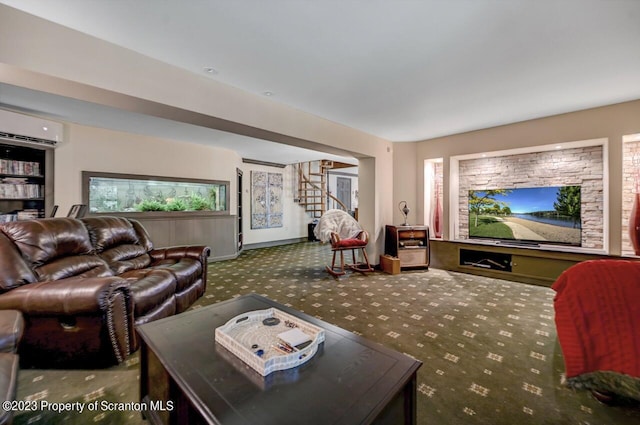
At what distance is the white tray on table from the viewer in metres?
1.19

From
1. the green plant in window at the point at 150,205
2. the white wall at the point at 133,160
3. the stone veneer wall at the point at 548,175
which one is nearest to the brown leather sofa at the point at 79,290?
the white wall at the point at 133,160

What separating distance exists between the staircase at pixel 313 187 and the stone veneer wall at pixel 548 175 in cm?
410

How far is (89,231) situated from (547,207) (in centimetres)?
623

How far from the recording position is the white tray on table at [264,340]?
1.19 metres

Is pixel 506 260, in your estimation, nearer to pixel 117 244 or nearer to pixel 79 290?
pixel 79 290

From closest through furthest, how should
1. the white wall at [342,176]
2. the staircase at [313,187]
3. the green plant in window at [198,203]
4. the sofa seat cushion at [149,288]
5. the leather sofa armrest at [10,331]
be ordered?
the leather sofa armrest at [10,331], the sofa seat cushion at [149,288], the green plant in window at [198,203], the staircase at [313,187], the white wall at [342,176]

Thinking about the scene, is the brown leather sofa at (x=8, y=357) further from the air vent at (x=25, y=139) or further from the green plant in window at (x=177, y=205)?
the green plant in window at (x=177, y=205)

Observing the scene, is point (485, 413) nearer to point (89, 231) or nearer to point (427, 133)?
point (89, 231)

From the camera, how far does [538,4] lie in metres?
1.73

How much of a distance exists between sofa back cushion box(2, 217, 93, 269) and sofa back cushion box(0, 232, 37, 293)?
0.09 m

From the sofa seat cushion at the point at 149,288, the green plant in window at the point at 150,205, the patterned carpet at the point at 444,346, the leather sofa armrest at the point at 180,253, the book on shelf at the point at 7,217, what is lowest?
the patterned carpet at the point at 444,346

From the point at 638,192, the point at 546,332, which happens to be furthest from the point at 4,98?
the point at 638,192

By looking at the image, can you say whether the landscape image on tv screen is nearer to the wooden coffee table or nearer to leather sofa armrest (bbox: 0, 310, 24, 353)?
the wooden coffee table

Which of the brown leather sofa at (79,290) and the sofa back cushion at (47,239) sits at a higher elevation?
the sofa back cushion at (47,239)
